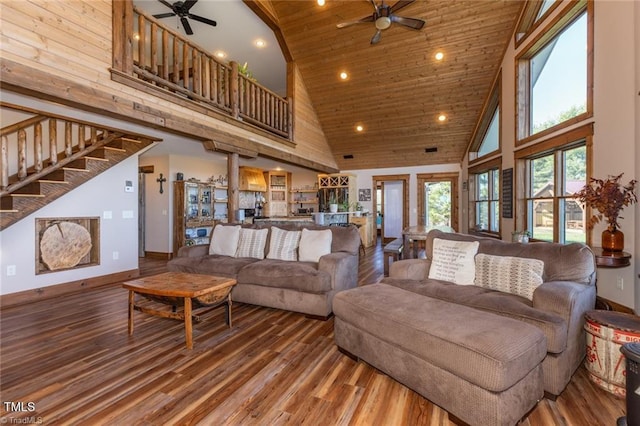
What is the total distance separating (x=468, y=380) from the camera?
1567mm

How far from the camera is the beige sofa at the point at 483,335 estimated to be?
153 cm

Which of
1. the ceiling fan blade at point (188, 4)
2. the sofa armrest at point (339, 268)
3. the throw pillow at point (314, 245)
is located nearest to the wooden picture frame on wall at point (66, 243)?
the throw pillow at point (314, 245)

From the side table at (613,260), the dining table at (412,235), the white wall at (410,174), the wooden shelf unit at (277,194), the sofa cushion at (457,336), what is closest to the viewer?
the sofa cushion at (457,336)

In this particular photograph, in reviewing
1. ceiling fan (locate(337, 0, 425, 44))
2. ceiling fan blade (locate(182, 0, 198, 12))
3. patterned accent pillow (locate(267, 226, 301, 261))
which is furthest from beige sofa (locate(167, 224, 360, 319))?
ceiling fan blade (locate(182, 0, 198, 12))

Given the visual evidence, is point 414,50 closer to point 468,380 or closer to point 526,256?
point 526,256

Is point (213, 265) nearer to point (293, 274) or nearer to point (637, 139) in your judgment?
point (293, 274)

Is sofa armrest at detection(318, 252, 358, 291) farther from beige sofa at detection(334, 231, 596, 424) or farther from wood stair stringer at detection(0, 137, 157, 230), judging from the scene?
wood stair stringer at detection(0, 137, 157, 230)

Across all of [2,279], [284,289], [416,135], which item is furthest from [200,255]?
[416,135]

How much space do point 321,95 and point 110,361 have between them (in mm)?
6653

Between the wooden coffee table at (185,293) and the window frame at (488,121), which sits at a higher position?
the window frame at (488,121)

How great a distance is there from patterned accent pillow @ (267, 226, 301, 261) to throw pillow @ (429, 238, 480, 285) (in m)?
1.68

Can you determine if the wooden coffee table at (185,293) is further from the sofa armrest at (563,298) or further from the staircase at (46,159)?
the sofa armrest at (563,298)

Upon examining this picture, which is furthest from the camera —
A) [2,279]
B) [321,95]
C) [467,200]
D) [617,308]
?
[467,200]

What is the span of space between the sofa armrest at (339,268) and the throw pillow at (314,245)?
0.21 meters
